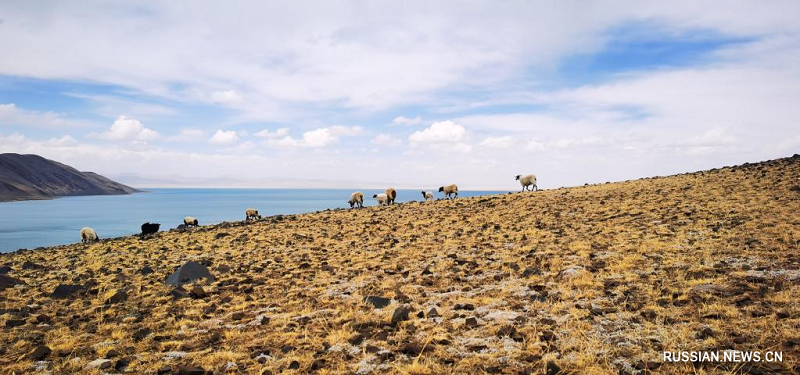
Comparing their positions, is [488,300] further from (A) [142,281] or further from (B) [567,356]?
(A) [142,281]

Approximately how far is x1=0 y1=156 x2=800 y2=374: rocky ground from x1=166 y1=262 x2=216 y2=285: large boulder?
0.07 meters

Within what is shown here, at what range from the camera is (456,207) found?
117 feet

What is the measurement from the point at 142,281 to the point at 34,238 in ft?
351

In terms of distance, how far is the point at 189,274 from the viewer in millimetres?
16469

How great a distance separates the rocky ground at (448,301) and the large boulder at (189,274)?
7 cm

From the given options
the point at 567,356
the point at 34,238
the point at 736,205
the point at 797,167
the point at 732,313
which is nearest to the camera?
the point at 567,356

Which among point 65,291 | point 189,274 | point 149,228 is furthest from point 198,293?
point 149,228

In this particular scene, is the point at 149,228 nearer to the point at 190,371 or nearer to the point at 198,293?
the point at 198,293

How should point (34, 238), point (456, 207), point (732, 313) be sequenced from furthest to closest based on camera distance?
point (34, 238) → point (456, 207) → point (732, 313)

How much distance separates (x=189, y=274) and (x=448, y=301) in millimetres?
11305

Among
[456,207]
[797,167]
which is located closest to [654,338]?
[456,207]

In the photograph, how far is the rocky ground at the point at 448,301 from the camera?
24.9 ft

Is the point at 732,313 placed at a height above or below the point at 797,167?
below

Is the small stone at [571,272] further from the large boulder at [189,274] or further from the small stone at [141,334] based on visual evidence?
the large boulder at [189,274]
